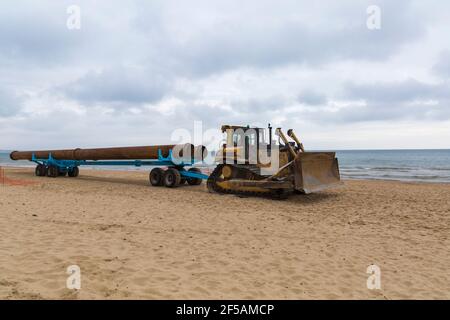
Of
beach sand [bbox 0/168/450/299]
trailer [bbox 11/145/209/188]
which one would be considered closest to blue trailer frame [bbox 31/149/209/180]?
trailer [bbox 11/145/209/188]

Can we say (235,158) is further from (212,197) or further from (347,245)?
(347,245)

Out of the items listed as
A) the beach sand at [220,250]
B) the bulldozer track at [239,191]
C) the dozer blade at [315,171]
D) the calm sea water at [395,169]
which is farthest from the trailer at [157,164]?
the calm sea water at [395,169]

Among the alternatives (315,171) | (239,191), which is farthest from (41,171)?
(315,171)

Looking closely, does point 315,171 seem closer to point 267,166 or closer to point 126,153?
point 267,166

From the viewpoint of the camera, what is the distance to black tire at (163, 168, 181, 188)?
1541 centimetres

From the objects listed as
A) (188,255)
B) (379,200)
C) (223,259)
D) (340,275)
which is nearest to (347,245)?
(340,275)

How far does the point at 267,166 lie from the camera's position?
12367 millimetres

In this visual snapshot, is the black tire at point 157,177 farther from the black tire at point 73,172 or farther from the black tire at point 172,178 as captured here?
the black tire at point 73,172

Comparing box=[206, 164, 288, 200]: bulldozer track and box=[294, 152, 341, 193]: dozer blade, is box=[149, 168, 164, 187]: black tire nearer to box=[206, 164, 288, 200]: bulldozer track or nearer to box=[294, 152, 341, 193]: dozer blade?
box=[206, 164, 288, 200]: bulldozer track

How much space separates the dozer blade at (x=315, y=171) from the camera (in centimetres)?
1100

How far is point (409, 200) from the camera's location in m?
12.2

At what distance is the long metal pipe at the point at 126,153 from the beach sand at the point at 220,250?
18.0 ft
